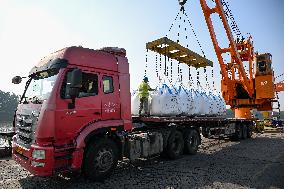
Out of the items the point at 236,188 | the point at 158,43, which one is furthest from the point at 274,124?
the point at 236,188

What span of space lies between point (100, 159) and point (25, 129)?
6.27 feet

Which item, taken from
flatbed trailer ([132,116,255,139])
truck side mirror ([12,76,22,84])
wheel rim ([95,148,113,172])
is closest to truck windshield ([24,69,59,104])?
truck side mirror ([12,76,22,84])

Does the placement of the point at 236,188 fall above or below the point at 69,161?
below

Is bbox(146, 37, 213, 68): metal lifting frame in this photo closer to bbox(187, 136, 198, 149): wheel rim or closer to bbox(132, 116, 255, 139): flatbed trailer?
bbox(132, 116, 255, 139): flatbed trailer

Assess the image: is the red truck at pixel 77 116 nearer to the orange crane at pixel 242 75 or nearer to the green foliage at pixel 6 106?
the orange crane at pixel 242 75

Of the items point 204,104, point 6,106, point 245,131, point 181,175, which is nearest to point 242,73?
point 245,131

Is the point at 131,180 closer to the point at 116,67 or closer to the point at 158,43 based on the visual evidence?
the point at 116,67

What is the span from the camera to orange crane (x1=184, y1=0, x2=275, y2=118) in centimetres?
1809

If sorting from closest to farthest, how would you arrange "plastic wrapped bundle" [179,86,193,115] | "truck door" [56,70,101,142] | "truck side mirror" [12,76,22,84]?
"truck door" [56,70,101,142] → "truck side mirror" [12,76,22,84] → "plastic wrapped bundle" [179,86,193,115]

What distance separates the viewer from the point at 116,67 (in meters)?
7.34

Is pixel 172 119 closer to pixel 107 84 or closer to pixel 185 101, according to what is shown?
pixel 185 101

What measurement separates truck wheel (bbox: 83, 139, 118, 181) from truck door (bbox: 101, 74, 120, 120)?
0.73 metres

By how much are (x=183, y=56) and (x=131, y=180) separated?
7011 millimetres

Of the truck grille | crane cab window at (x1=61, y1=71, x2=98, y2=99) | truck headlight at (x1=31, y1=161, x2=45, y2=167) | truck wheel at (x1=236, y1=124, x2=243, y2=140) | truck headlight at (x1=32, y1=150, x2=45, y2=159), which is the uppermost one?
crane cab window at (x1=61, y1=71, x2=98, y2=99)
